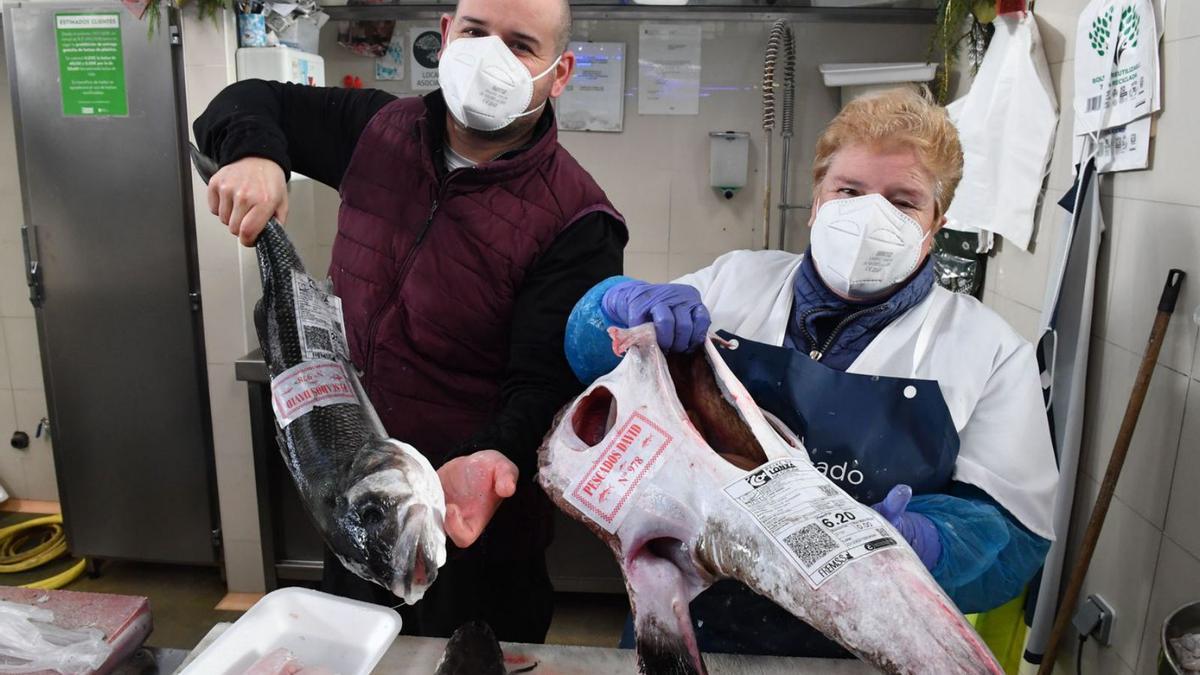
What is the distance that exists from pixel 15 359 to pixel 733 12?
3.89 meters

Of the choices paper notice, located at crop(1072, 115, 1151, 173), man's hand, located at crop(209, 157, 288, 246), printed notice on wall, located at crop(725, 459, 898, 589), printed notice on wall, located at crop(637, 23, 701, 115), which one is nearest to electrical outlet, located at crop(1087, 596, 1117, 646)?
paper notice, located at crop(1072, 115, 1151, 173)

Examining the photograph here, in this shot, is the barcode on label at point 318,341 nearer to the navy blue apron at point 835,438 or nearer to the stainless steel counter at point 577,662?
the stainless steel counter at point 577,662

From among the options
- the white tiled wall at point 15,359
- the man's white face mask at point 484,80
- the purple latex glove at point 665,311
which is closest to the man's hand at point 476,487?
the purple latex glove at point 665,311

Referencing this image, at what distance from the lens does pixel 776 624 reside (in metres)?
1.45

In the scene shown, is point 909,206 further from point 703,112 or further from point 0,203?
point 0,203

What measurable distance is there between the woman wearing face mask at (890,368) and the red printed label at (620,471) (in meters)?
0.21

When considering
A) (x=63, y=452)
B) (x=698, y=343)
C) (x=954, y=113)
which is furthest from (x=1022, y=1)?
(x=63, y=452)

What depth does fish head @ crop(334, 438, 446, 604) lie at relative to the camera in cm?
103

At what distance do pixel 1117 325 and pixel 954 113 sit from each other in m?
1.10

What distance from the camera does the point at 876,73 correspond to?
3.26 metres

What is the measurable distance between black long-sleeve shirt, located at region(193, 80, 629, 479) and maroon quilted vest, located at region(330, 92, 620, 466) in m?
0.04

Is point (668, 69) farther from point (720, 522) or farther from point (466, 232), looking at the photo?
point (720, 522)

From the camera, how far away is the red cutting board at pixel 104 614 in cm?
Answer: 129

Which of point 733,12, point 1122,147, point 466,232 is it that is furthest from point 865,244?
point 733,12
